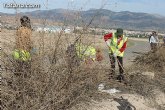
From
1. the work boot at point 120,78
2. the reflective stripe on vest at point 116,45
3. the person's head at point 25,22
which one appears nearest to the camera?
the person's head at point 25,22

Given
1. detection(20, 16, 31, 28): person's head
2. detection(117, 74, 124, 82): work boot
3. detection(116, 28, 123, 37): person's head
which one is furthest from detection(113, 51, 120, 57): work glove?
detection(20, 16, 31, 28): person's head

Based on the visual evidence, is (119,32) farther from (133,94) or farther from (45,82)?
(45,82)

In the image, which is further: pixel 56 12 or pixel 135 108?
pixel 135 108

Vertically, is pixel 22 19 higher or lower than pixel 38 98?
higher

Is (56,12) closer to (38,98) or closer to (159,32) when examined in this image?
(38,98)

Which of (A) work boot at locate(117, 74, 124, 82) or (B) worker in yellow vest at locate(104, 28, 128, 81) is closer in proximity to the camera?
(A) work boot at locate(117, 74, 124, 82)

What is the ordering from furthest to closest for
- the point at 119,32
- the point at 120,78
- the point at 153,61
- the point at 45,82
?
the point at 153,61, the point at 119,32, the point at 120,78, the point at 45,82

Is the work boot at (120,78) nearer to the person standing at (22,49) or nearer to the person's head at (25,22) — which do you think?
the person's head at (25,22)

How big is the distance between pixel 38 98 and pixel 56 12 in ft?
8.12

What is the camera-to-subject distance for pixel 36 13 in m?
10.0

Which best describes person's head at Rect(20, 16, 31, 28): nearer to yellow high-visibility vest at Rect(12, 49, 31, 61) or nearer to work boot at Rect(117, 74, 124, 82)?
yellow high-visibility vest at Rect(12, 49, 31, 61)

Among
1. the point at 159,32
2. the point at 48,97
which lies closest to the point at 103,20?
the point at 48,97

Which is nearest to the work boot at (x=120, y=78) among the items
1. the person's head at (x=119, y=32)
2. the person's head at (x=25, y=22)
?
the person's head at (x=119, y=32)

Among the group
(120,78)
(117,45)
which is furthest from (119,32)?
(120,78)
